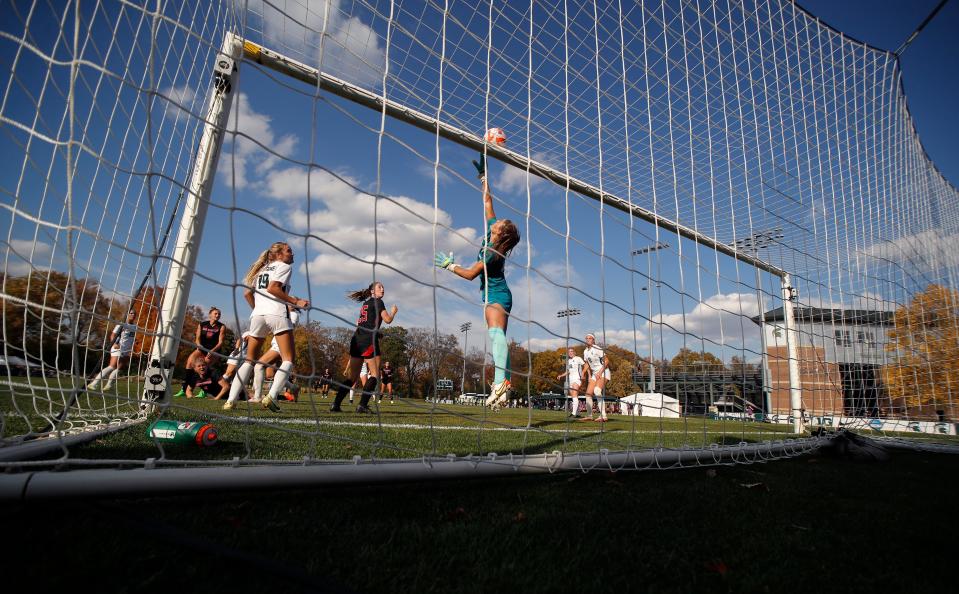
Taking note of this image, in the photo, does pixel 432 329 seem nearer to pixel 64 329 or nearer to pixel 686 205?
pixel 64 329

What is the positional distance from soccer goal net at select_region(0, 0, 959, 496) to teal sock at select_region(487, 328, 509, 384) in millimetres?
46

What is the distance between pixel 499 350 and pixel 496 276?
78cm

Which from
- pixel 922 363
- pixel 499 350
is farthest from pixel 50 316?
pixel 922 363

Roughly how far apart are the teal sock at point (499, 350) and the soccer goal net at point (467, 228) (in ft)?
0.15

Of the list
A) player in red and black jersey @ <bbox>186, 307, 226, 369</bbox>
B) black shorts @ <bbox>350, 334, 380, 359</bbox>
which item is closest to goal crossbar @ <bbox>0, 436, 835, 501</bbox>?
black shorts @ <bbox>350, 334, 380, 359</bbox>

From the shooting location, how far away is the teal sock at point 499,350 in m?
4.47

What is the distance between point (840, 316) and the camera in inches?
240

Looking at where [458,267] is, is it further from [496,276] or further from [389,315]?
[389,315]

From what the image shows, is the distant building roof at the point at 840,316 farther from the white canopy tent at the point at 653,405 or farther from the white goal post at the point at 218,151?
the white goal post at the point at 218,151

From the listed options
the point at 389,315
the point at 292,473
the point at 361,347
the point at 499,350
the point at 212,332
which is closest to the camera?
the point at 292,473

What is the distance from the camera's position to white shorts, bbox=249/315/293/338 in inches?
185

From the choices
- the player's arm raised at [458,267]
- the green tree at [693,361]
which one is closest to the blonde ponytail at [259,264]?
the player's arm raised at [458,267]

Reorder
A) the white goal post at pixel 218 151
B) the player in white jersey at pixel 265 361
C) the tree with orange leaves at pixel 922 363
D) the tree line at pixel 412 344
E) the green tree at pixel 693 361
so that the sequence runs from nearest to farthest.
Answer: the tree line at pixel 412 344, the white goal post at pixel 218 151, the green tree at pixel 693 361, the player in white jersey at pixel 265 361, the tree with orange leaves at pixel 922 363

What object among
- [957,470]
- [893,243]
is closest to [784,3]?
[893,243]
